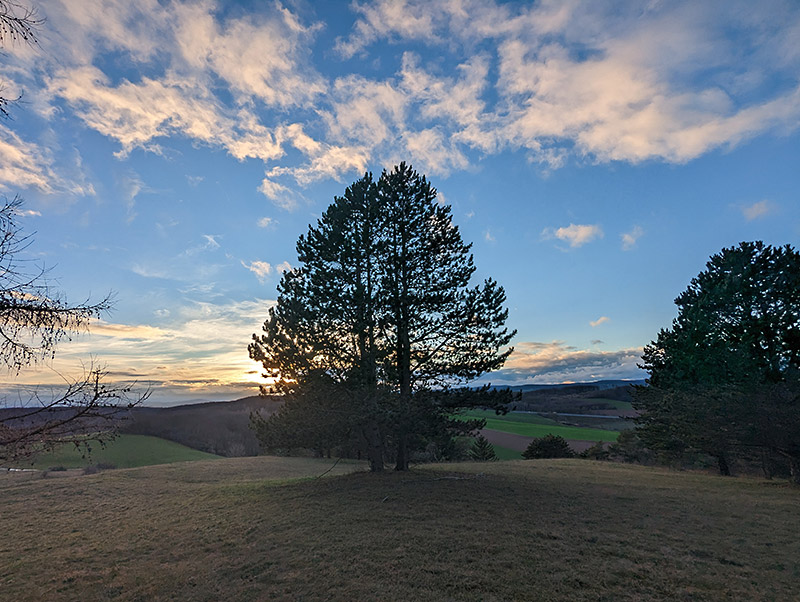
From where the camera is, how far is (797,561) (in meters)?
8.52

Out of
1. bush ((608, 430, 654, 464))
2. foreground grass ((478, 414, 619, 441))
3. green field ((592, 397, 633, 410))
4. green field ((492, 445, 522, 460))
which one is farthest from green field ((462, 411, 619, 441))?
green field ((592, 397, 633, 410))

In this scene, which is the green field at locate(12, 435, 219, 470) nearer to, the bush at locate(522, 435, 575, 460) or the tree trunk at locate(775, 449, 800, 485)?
the bush at locate(522, 435, 575, 460)

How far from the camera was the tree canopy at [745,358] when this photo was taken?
17.1 m

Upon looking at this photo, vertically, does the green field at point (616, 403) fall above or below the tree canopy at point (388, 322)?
below

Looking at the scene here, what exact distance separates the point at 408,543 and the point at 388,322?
841cm

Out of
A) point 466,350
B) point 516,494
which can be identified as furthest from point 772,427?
point 466,350

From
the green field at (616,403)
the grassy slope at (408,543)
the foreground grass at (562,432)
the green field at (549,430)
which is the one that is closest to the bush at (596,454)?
the green field at (549,430)

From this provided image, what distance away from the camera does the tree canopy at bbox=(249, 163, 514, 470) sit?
15711 millimetres

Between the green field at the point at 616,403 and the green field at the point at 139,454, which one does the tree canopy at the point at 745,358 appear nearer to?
the green field at the point at 139,454

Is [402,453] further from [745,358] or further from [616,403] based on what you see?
[616,403]

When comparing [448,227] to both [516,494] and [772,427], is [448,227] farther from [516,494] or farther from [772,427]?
[772,427]

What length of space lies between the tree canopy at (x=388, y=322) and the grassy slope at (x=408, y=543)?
3.16 meters

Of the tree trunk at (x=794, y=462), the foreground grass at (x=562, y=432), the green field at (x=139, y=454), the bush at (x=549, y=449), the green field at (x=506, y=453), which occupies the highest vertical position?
the tree trunk at (x=794, y=462)

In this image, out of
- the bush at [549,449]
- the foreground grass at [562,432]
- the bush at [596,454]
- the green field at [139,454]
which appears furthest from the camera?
the foreground grass at [562,432]
